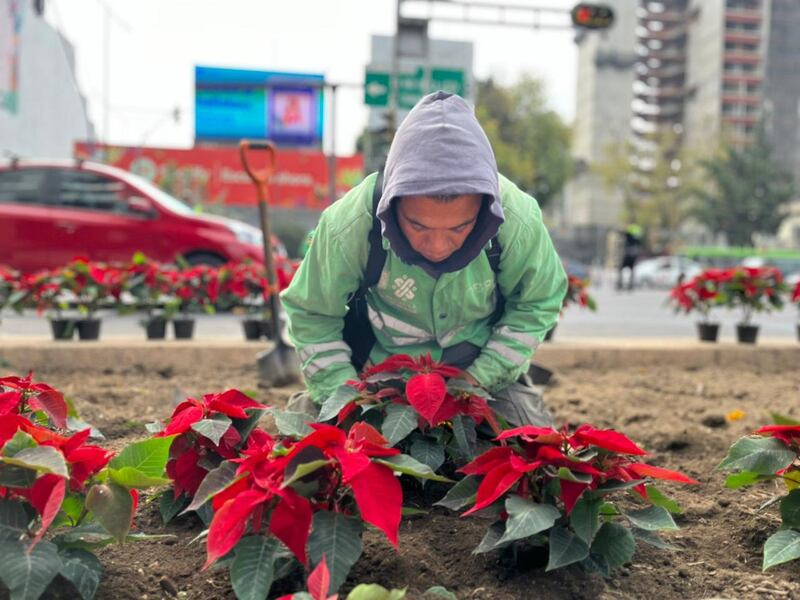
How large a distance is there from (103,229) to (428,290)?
299 inches

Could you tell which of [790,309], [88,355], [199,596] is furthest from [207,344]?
[790,309]

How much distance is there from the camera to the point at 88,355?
13.8 ft

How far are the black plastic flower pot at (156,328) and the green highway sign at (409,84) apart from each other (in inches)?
326

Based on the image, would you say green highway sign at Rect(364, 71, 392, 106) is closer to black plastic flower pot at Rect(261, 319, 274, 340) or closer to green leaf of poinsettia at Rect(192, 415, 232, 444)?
black plastic flower pot at Rect(261, 319, 274, 340)

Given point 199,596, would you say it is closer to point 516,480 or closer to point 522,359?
point 516,480

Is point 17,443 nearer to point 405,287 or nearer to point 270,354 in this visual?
point 405,287

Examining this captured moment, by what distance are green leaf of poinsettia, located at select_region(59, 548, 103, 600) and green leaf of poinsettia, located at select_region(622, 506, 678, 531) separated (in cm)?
89

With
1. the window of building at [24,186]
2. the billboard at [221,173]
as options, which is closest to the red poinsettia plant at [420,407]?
the window of building at [24,186]

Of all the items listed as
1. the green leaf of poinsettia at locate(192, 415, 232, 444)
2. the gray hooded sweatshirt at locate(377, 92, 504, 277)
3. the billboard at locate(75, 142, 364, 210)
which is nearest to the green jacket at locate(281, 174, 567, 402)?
the gray hooded sweatshirt at locate(377, 92, 504, 277)

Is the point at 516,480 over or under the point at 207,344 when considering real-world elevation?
over

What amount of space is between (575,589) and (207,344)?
3.32 m

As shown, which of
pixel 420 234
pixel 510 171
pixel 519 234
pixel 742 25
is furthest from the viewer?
pixel 742 25

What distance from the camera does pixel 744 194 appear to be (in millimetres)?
50156

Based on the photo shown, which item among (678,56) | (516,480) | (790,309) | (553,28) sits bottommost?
(790,309)
